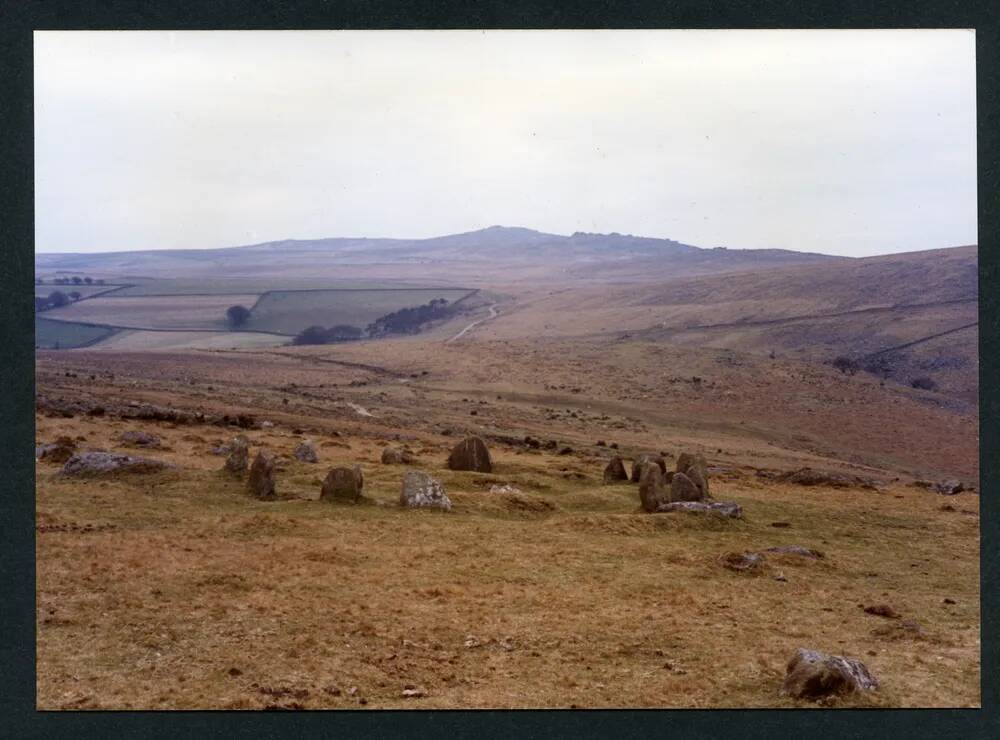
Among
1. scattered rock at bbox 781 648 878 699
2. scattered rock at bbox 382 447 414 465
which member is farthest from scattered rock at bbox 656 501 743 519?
scattered rock at bbox 781 648 878 699

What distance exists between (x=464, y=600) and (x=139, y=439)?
14491 mm

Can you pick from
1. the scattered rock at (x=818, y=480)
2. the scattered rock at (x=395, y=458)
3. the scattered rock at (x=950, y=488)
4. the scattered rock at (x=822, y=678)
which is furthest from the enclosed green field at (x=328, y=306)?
the scattered rock at (x=822, y=678)

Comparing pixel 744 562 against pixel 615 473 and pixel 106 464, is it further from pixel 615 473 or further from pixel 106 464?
pixel 106 464

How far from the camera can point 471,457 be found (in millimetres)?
26062

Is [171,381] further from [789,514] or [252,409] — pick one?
[789,514]

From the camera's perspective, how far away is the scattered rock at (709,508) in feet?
71.0

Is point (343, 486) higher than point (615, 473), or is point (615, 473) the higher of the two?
point (343, 486)

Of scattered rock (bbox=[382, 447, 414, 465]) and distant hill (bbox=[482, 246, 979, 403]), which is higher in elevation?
distant hill (bbox=[482, 246, 979, 403])

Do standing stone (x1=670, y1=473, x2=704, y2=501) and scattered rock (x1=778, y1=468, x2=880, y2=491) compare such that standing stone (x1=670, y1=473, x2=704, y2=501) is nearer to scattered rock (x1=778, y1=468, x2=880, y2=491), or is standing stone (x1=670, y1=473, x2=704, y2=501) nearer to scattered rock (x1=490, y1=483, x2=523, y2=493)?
scattered rock (x1=490, y1=483, x2=523, y2=493)

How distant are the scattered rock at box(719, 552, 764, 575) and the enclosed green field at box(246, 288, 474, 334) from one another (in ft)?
236

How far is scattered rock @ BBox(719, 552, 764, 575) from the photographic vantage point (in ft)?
57.9

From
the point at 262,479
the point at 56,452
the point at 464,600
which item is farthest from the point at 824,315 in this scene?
the point at 464,600
